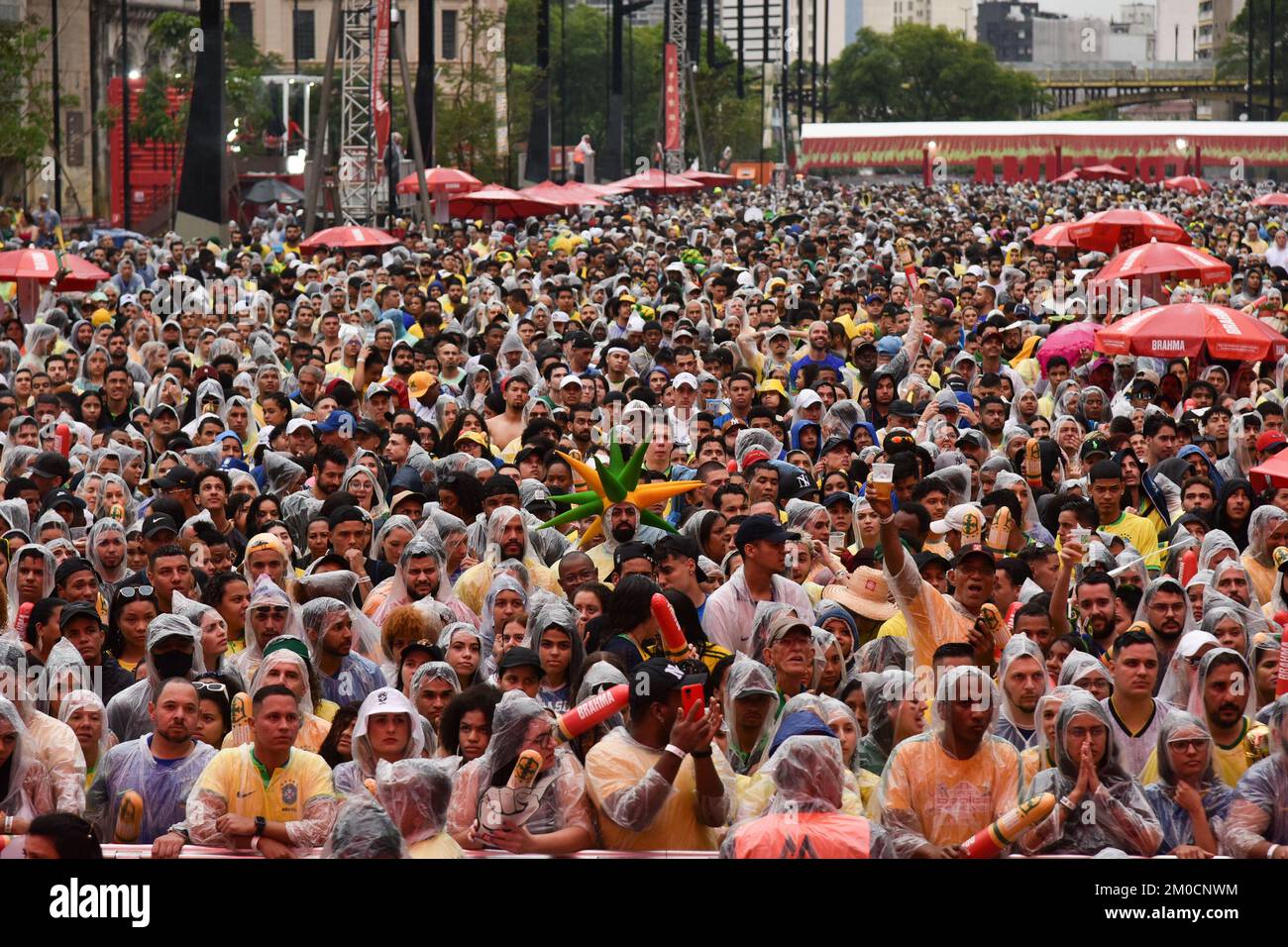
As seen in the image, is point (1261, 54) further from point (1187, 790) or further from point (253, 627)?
point (1187, 790)

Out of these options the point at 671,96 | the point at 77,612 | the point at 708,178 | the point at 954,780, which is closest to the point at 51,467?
the point at 77,612

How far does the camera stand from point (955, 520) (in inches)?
394

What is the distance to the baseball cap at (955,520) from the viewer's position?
32.5 feet

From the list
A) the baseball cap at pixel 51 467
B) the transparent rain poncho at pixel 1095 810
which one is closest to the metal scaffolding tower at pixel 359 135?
the baseball cap at pixel 51 467

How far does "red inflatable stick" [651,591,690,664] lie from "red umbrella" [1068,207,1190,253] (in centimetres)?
1748

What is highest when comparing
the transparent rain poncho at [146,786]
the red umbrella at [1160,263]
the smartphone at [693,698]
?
the red umbrella at [1160,263]

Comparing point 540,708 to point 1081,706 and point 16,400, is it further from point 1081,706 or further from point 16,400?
point 16,400

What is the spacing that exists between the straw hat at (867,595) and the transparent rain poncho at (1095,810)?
2791 millimetres

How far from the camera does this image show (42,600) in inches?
336

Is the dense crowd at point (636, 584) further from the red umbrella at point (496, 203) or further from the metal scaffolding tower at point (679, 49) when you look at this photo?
the metal scaffolding tower at point (679, 49)

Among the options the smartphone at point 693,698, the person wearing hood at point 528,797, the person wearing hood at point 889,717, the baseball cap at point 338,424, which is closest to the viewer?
the smartphone at point 693,698

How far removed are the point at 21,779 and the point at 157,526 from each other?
3.83 meters

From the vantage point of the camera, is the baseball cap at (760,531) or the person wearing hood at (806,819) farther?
the baseball cap at (760,531)

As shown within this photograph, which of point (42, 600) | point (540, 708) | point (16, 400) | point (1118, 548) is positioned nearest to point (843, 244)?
point (16, 400)
